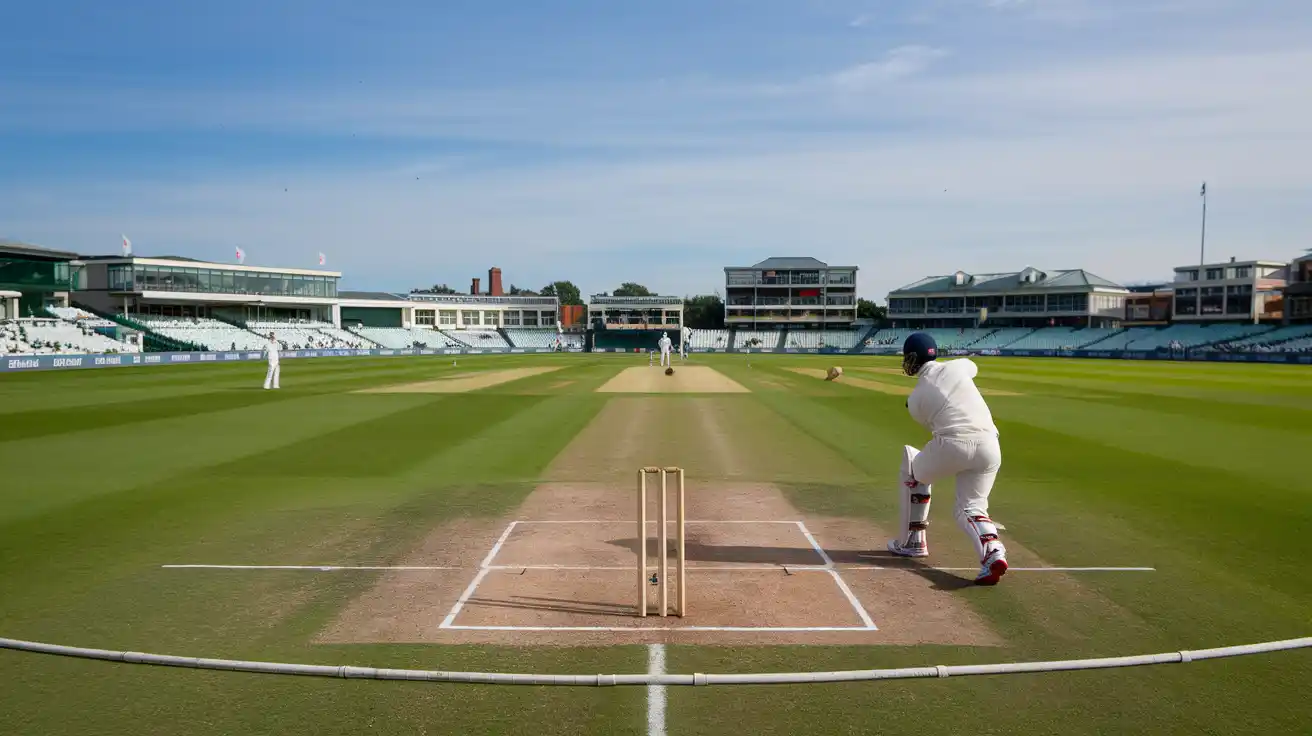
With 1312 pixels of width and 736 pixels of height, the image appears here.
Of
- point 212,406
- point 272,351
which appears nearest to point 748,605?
point 212,406

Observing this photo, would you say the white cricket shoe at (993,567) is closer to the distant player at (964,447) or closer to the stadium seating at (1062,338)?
the distant player at (964,447)

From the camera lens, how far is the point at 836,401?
2539 centimetres

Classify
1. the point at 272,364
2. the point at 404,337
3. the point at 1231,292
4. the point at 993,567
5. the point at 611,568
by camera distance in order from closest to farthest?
the point at 993,567 → the point at 611,568 → the point at 272,364 → the point at 1231,292 → the point at 404,337

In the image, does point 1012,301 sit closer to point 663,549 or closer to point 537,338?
point 537,338

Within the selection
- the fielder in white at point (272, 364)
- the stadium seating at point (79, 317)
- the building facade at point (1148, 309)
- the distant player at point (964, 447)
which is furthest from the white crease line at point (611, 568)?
the building facade at point (1148, 309)

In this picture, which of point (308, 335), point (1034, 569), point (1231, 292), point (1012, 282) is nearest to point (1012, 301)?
→ point (1012, 282)

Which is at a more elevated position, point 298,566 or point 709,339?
point 709,339

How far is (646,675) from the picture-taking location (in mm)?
5176

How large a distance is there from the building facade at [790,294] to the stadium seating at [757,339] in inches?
156

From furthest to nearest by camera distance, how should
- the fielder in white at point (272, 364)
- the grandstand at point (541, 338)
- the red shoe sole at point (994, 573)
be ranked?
the grandstand at point (541, 338) < the fielder in white at point (272, 364) < the red shoe sole at point (994, 573)

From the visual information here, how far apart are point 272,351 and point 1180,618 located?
1149 inches

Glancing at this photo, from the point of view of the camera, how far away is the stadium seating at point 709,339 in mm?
Answer: 104625

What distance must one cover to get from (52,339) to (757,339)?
244 ft

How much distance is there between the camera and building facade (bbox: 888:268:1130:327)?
95875 millimetres
